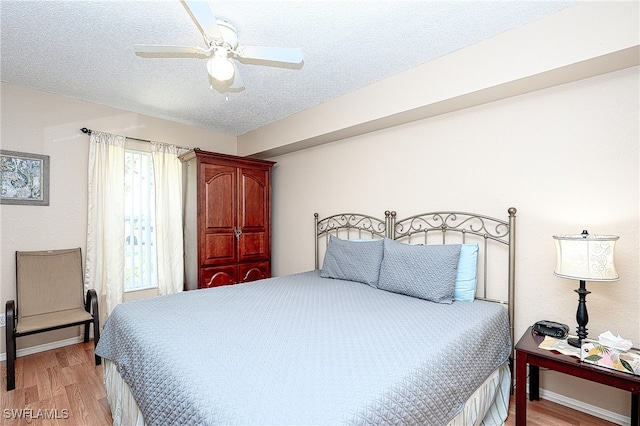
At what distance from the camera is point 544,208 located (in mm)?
2166

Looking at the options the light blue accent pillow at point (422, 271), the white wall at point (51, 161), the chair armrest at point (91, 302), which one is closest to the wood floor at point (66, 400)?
the chair armrest at point (91, 302)

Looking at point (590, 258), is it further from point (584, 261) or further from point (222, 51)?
point (222, 51)

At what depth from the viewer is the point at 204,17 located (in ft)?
5.01

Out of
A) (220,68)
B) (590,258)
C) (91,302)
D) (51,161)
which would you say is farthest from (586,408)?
(51,161)

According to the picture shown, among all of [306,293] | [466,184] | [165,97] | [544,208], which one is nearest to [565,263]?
[544,208]

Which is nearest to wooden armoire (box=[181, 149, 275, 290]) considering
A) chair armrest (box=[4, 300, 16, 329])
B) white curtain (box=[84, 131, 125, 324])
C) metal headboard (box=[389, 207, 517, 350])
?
white curtain (box=[84, 131, 125, 324])

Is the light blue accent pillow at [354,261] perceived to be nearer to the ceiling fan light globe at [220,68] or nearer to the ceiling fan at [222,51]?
the ceiling fan at [222,51]

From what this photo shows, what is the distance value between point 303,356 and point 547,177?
6.79ft

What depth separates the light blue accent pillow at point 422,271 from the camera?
7.20ft

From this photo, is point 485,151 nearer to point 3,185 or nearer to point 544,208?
point 544,208

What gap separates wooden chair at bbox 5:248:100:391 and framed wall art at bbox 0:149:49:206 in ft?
1.70

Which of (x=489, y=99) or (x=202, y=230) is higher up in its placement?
(x=489, y=99)

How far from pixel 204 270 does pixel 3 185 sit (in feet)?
6.52

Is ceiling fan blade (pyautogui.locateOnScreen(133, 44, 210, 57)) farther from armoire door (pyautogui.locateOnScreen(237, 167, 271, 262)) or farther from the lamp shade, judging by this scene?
the lamp shade
